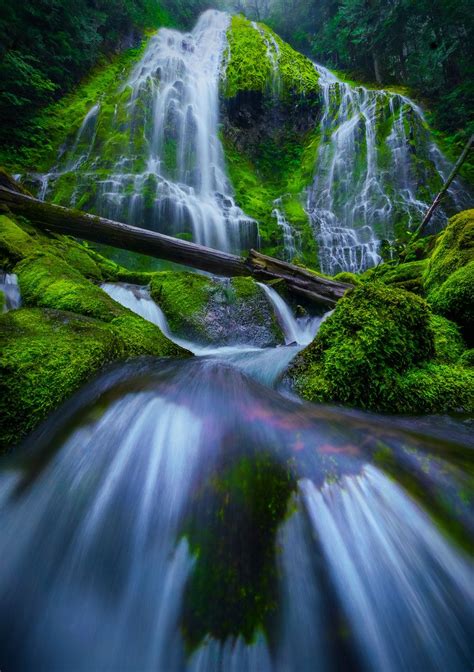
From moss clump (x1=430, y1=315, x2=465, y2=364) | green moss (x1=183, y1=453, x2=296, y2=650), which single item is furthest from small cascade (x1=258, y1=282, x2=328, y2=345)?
green moss (x1=183, y1=453, x2=296, y2=650)

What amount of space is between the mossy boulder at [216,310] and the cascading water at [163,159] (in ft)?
17.4

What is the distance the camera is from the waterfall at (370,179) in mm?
12227

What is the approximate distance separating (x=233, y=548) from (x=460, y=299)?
361 cm

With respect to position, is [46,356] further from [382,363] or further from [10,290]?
[382,363]

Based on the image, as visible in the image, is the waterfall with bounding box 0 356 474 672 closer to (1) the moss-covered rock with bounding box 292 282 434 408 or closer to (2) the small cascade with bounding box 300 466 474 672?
(2) the small cascade with bounding box 300 466 474 672

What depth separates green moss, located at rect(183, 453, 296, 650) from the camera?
3.83ft

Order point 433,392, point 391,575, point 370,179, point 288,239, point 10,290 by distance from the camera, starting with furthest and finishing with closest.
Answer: point 370,179 → point 288,239 → point 10,290 → point 433,392 → point 391,575

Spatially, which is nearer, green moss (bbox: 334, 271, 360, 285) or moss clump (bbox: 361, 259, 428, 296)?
moss clump (bbox: 361, 259, 428, 296)

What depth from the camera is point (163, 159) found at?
12.8 m

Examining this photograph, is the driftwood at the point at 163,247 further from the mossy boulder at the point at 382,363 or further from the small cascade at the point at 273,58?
the small cascade at the point at 273,58

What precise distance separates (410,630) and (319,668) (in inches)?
14.3

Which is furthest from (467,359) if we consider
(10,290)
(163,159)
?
(163,159)

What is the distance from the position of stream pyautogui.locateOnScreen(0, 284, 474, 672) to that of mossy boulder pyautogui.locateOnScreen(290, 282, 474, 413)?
583 mm

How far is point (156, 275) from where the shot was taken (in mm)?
6141
